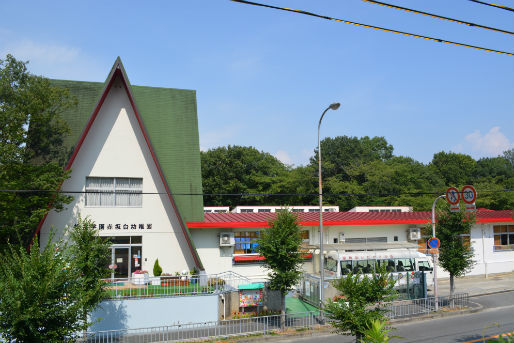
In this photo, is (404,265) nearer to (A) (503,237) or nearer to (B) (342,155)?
(A) (503,237)

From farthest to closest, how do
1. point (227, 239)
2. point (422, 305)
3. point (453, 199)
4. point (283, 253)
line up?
point (227, 239) → point (422, 305) → point (453, 199) → point (283, 253)

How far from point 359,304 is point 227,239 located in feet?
41.6

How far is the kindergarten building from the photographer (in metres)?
22.7

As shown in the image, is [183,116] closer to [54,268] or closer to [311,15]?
[54,268]

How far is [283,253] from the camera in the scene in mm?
16891

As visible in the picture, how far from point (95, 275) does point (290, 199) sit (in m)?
44.4

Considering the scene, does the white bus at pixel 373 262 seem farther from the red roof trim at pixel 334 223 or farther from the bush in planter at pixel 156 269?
the bush in planter at pixel 156 269

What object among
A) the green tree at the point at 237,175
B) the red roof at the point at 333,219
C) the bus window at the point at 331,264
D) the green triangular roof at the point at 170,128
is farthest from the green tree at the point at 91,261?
the green tree at the point at 237,175

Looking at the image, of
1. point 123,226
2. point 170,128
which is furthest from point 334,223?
point 123,226

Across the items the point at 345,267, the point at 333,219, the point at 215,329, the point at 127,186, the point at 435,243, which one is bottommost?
the point at 215,329

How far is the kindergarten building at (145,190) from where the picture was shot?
22.7 meters

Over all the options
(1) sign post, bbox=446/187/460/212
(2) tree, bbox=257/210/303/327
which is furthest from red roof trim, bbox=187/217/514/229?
(1) sign post, bbox=446/187/460/212

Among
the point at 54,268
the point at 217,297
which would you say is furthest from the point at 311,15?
the point at 217,297

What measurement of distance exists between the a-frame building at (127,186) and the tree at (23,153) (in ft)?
6.17
